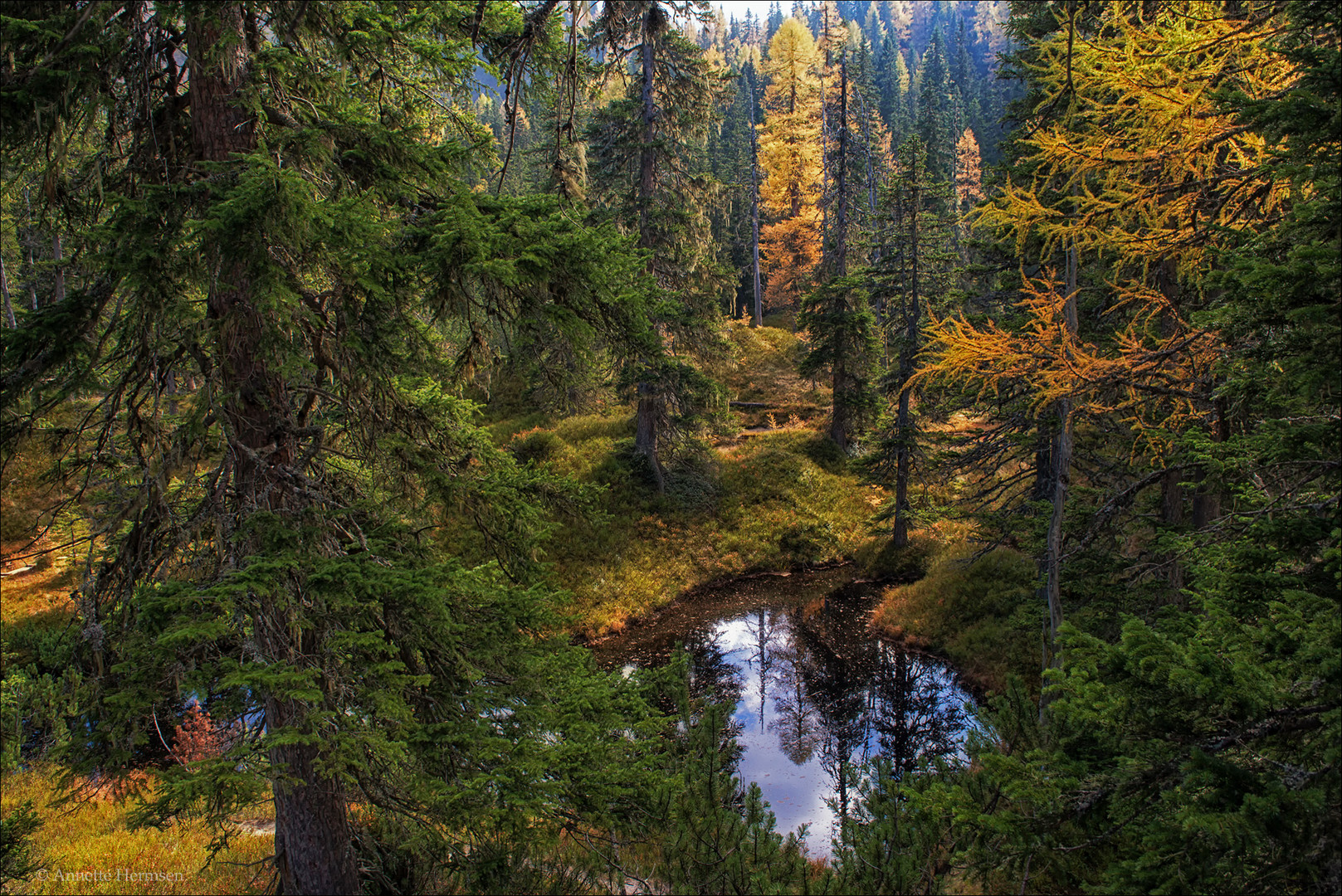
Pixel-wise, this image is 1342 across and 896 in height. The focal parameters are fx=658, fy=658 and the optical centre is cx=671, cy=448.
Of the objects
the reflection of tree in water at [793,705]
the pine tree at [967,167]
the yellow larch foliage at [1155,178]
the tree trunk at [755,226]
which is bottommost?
the reflection of tree in water at [793,705]

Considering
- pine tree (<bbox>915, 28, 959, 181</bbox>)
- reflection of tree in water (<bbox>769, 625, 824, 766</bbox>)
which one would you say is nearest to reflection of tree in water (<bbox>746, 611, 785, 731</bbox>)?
reflection of tree in water (<bbox>769, 625, 824, 766</bbox>)

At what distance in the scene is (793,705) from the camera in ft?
48.2

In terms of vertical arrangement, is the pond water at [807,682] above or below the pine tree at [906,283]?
below

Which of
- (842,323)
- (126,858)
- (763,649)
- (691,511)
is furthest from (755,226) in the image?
(126,858)

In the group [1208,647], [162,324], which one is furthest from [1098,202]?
[162,324]

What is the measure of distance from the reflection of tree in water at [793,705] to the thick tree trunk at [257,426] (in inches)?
379

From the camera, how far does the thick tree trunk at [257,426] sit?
434 centimetres

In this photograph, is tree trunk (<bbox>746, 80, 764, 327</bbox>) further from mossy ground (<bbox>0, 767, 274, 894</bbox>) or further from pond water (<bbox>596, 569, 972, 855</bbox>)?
mossy ground (<bbox>0, 767, 274, 894</bbox>)

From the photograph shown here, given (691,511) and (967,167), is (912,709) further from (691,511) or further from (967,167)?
(967,167)

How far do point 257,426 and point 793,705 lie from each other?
12.8 m

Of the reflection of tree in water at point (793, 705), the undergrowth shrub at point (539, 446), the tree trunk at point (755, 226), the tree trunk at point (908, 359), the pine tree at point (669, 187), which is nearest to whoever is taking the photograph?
the reflection of tree in water at point (793, 705)

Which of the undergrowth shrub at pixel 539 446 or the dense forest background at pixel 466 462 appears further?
the undergrowth shrub at pixel 539 446

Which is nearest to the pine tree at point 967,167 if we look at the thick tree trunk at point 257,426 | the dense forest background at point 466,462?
the dense forest background at point 466,462

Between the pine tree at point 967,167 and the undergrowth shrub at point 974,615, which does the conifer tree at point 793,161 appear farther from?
the undergrowth shrub at point 974,615
